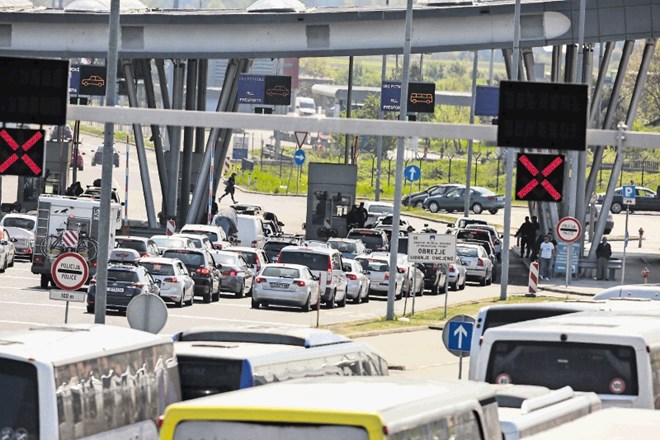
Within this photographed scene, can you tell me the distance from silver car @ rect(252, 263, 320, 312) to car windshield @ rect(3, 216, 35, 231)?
14.3 m

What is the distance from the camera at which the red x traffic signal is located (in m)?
21.8

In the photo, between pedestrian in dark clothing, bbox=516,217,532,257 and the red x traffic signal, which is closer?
the red x traffic signal

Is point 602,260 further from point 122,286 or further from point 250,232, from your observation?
point 122,286

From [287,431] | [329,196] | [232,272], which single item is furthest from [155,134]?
[287,431]

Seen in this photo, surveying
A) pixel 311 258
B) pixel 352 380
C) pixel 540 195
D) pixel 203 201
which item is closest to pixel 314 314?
pixel 311 258

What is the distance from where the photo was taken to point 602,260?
6038 centimetres

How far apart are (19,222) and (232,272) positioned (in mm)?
10909

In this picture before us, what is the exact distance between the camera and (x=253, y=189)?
365 ft

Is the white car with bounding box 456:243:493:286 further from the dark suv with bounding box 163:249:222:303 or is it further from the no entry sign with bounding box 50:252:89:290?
the no entry sign with bounding box 50:252:89:290

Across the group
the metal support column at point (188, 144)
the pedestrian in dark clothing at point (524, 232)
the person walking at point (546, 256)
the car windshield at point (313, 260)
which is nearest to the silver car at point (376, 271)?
the car windshield at point (313, 260)

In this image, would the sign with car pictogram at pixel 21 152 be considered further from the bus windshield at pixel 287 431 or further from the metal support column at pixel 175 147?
the metal support column at pixel 175 147

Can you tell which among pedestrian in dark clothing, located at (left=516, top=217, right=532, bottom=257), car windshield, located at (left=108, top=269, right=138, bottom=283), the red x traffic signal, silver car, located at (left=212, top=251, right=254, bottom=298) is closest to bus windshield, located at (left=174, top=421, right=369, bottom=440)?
the red x traffic signal

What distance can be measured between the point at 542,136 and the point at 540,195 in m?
1.47

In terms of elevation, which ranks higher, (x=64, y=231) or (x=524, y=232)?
(x=64, y=231)
